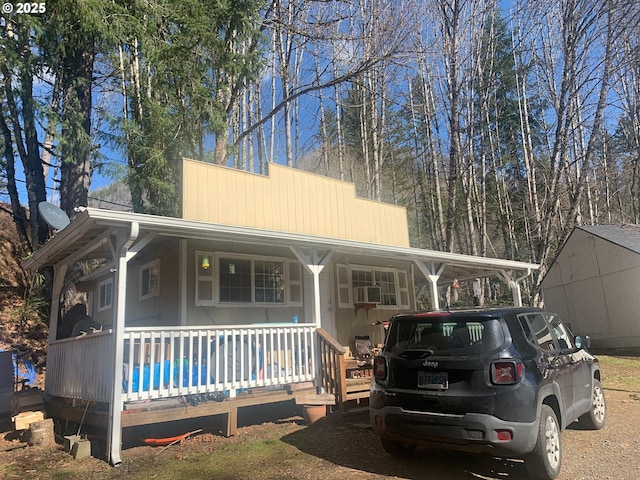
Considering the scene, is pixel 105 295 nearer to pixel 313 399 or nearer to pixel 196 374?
pixel 196 374

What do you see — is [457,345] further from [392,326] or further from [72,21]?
[72,21]

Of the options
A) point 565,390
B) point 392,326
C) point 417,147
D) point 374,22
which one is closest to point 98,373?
point 392,326

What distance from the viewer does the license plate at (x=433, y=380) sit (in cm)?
418

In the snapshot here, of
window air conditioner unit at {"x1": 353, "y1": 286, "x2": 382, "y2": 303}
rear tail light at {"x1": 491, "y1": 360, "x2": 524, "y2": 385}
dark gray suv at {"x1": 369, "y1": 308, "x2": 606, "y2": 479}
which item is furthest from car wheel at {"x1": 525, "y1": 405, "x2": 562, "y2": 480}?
window air conditioner unit at {"x1": 353, "y1": 286, "x2": 382, "y2": 303}

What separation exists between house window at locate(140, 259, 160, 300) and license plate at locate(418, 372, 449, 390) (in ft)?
20.5

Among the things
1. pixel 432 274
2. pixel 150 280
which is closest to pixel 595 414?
pixel 432 274

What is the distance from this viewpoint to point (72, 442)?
560 centimetres

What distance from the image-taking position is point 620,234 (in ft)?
63.0

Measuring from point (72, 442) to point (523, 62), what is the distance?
84.3 feet

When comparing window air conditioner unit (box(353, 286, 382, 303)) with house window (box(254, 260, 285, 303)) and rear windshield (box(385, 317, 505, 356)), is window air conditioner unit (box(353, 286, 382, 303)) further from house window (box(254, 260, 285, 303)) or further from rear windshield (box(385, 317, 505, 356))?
rear windshield (box(385, 317, 505, 356))

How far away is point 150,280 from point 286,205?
3.31m

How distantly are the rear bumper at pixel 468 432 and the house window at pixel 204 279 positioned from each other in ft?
16.5

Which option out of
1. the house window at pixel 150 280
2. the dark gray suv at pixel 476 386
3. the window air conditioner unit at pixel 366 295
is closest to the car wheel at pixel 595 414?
the dark gray suv at pixel 476 386
